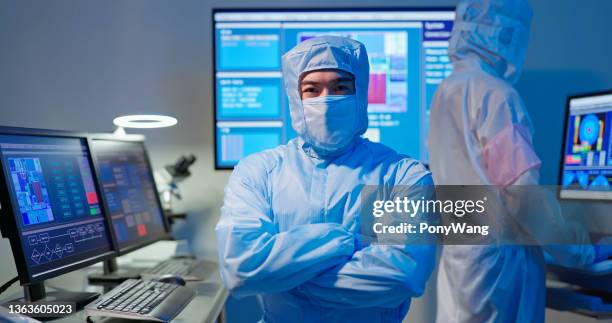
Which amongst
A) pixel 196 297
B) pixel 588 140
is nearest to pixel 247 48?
pixel 196 297

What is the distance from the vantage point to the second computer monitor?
6.21ft

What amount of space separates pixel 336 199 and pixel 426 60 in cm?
160

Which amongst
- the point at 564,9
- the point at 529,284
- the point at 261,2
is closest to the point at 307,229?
the point at 529,284

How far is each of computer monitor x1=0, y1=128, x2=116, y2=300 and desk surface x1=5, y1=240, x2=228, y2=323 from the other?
0.57 ft

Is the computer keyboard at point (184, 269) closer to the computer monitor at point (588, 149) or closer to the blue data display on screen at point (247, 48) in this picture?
the blue data display on screen at point (247, 48)

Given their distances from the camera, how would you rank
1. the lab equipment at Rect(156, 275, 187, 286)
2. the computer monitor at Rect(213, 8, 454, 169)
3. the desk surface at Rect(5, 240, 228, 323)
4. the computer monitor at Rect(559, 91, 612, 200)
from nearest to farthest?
the desk surface at Rect(5, 240, 228, 323), the lab equipment at Rect(156, 275, 187, 286), the computer monitor at Rect(559, 91, 612, 200), the computer monitor at Rect(213, 8, 454, 169)

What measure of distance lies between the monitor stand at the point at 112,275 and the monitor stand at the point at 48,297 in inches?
14.1

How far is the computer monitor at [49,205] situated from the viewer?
1.36m

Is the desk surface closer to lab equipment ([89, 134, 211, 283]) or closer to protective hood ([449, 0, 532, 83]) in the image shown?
lab equipment ([89, 134, 211, 283])

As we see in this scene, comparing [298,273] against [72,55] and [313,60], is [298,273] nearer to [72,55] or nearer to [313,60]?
[313,60]

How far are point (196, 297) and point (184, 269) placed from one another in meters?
0.40

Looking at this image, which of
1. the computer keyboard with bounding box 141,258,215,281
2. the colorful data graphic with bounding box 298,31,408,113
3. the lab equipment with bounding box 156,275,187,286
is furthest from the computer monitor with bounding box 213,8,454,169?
the lab equipment with bounding box 156,275,187,286

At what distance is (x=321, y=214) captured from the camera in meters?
1.29

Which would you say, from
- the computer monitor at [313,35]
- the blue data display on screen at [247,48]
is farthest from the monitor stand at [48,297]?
the blue data display on screen at [247,48]
